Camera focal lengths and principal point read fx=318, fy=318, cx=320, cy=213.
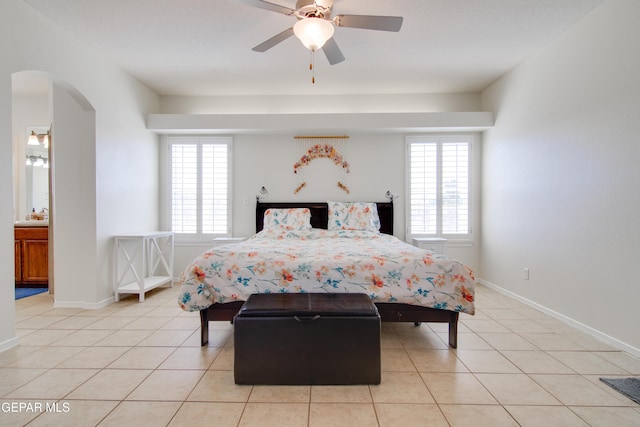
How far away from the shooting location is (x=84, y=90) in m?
3.40

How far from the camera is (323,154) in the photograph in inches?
195

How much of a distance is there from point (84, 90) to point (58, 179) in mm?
1031

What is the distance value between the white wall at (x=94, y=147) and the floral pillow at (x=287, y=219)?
5.85ft

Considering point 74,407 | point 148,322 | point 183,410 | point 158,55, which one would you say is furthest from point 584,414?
point 158,55

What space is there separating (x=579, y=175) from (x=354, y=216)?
253 cm

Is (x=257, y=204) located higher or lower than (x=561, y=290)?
higher

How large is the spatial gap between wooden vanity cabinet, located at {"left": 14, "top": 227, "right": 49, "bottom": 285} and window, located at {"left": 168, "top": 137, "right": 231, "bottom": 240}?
5.49 feet

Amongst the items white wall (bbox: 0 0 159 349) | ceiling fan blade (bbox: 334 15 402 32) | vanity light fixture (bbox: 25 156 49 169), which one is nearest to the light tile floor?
white wall (bbox: 0 0 159 349)

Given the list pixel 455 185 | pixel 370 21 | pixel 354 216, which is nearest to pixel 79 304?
pixel 354 216

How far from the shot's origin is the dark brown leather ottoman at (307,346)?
6.54 ft

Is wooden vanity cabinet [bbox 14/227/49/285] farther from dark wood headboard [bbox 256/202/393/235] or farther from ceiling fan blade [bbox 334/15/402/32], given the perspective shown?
ceiling fan blade [bbox 334/15/402/32]

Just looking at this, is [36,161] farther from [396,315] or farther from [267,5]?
[396,315]

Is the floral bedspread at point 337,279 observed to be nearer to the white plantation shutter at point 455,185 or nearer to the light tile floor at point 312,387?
Answer: the light tile floor at point 312,387

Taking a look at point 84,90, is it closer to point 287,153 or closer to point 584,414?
point 287,153
